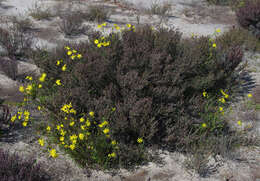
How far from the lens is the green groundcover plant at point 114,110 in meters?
3.39

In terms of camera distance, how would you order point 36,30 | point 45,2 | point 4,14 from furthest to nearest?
point 45,2, point 4,14, point 36,30

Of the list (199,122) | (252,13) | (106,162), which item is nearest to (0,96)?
(106,162)

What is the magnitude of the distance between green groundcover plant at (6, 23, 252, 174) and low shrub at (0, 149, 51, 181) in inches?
11.7

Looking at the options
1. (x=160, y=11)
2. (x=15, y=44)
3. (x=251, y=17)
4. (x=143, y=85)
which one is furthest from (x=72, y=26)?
(x=251, y=17)

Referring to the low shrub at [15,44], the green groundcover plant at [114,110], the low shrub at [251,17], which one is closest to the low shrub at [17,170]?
the green groundcover plant at [114,110]

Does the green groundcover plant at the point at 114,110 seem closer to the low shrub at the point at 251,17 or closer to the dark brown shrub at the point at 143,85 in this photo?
the dark brown shrub at the point at 143,85

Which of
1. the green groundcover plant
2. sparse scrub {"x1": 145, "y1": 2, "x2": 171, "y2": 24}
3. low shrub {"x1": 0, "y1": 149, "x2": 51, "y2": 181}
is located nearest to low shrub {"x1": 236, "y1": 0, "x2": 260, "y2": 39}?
sparse scrub {"x1": 145, "y1": 2, "x2": 171, "y2": 24}

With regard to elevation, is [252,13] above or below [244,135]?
above

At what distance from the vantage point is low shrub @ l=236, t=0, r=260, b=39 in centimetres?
716

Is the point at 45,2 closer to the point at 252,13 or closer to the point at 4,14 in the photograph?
the point at 4,14

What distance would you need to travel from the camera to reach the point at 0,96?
4.48 m

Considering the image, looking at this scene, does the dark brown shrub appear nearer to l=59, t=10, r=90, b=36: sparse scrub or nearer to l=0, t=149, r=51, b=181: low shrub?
l=0, t=149, r=51, b=181: low shrub

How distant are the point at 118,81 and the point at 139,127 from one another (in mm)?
837

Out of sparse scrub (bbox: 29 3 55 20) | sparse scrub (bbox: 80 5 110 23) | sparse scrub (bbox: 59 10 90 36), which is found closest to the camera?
sparse scrub (bbox: 59 10 90 36)
